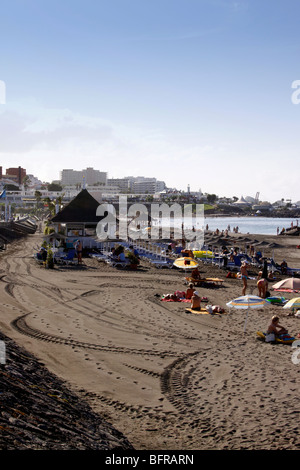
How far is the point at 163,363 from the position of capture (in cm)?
873

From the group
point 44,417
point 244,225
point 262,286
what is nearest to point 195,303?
point 262,286

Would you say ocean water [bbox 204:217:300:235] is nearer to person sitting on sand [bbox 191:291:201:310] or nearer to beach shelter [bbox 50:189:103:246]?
beach shelter [bbox 50:189:103:246]

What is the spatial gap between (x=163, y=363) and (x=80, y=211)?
22.0 m

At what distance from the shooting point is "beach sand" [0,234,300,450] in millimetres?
6242

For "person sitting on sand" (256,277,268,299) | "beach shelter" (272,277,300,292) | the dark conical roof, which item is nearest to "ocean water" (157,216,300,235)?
the dark conical roof

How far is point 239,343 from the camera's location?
1018 cm

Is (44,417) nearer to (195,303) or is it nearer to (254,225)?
(195,303)

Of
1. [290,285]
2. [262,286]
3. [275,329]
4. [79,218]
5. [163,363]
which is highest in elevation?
[79,218]

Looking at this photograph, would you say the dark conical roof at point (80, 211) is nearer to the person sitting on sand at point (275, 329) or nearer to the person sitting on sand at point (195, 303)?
the person sitting on sand at point (195, 303)

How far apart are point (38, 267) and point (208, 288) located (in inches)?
340

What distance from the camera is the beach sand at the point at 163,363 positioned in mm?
6242

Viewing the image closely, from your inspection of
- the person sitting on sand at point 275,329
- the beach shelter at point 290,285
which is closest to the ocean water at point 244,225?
Answer: the beach shelter at point 290,285

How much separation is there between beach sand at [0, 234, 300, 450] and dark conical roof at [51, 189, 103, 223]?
1335cm
